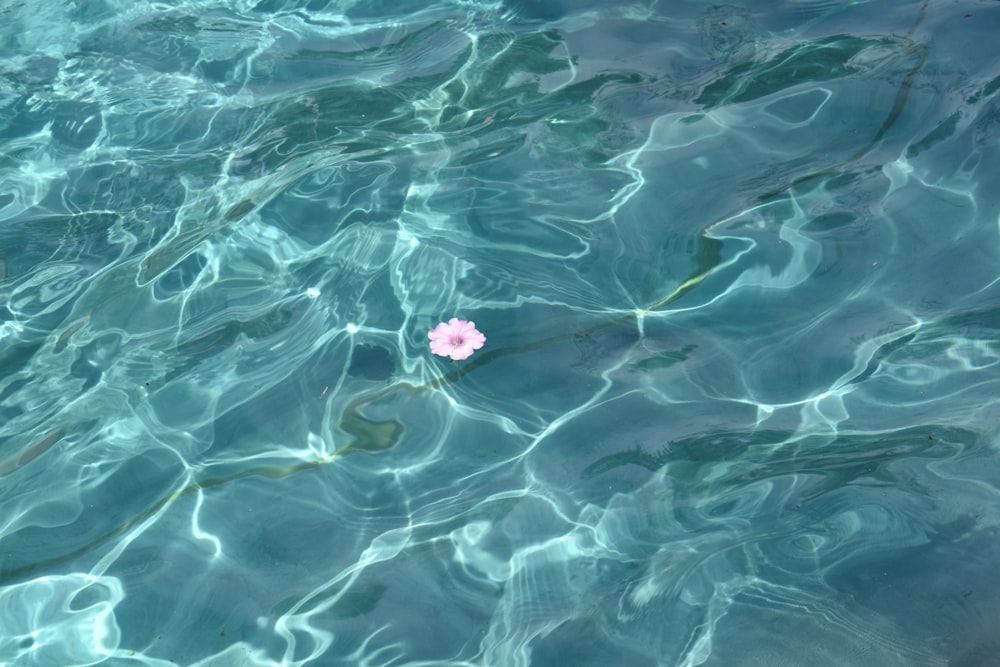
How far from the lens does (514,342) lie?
3914mm

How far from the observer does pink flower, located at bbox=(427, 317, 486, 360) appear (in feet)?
12.4

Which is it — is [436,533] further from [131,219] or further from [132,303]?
[131,219]

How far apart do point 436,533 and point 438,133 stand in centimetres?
220

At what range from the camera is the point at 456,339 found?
12.5ft

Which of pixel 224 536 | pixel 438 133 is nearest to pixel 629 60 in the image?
pixel 438 133

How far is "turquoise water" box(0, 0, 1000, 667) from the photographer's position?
3.18m

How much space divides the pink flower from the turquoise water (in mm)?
83

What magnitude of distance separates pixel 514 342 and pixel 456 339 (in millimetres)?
249

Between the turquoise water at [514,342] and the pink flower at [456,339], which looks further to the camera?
the pink flower at [456,339]

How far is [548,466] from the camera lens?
11.6 ft

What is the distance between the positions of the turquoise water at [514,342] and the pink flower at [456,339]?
83 millimetres

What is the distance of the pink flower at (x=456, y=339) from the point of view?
378 cm

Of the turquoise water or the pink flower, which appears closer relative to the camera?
the turquoise water

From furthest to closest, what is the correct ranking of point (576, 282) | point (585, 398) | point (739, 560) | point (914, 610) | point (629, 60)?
point (629, 60)
point (576, 282)
point (585, 398)
point (739, 560)
point (914, 610)
